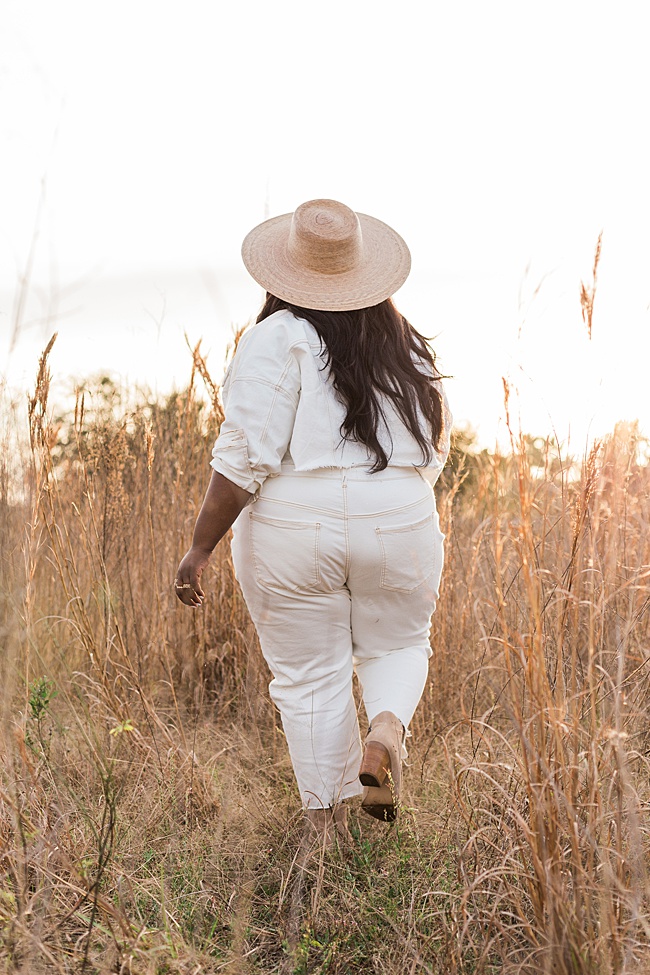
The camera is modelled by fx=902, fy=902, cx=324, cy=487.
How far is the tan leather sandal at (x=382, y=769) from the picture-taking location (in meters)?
2.09

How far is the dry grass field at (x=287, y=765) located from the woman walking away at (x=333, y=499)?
0.66ft

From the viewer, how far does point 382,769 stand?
2.11 meters

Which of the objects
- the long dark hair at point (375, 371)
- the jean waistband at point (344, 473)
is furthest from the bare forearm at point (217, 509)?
the long dark hair at point (375, 371)

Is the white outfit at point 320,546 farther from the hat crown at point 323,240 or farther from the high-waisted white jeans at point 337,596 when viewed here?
the hat crown at point 323,240

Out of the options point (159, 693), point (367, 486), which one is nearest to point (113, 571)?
point (159, 693)

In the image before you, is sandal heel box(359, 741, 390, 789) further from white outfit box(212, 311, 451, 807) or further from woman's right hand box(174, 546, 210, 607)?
woman's right hand box(174, 546, 210, 607)

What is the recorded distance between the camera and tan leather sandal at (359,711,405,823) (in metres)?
2.09

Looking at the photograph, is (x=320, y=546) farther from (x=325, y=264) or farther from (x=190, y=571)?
(x=325, y=264)

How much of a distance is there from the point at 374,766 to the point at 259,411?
89 centimetres

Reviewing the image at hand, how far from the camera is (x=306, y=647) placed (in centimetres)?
235

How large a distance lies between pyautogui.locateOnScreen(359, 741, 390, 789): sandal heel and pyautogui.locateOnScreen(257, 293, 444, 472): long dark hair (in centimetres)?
67

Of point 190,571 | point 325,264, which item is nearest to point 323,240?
point 325,264

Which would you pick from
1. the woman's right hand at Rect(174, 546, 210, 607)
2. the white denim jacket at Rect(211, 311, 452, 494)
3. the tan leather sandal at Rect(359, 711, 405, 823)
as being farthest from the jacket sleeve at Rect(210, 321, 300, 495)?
the tan leather sandal at Rect(359, 711, 405, 823)

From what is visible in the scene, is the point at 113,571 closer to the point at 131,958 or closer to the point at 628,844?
the point at 131,958
